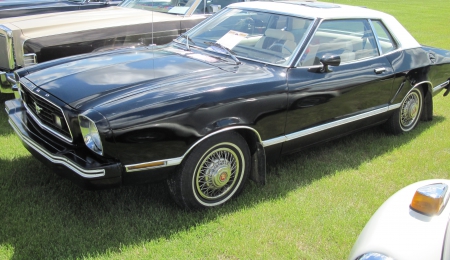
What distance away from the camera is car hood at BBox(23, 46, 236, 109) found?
3242 millimetres

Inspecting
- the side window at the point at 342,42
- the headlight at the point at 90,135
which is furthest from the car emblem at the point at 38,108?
the side window at the point at 342,42

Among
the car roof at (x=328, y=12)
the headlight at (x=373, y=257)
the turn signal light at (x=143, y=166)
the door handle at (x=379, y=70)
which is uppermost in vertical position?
the car roof at (x=328, y=12)

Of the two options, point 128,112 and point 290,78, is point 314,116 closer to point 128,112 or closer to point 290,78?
point 290,78

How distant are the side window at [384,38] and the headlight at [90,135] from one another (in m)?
3.22

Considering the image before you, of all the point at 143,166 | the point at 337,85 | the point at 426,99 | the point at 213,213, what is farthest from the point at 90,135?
the point at 426,99

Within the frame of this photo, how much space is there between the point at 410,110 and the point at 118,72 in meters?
3.47

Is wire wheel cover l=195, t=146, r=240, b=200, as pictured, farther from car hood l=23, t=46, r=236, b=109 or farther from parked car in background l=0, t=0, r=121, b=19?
parked car in background l=0, t=0, r=121, b=19

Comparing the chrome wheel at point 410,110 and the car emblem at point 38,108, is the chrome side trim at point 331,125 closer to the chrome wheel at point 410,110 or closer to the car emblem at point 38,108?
the chrome wheel at point 410,110

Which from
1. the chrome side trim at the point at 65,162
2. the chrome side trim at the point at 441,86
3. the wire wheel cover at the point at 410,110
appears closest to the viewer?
the chrome side trim at the point at 65,162

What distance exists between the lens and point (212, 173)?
3443 millimetres

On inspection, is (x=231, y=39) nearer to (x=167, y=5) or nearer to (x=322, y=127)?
(x=322, y=127)

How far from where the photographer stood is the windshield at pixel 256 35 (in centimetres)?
410

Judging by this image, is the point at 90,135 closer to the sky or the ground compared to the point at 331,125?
closer to the sky

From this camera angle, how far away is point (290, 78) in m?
3.79
